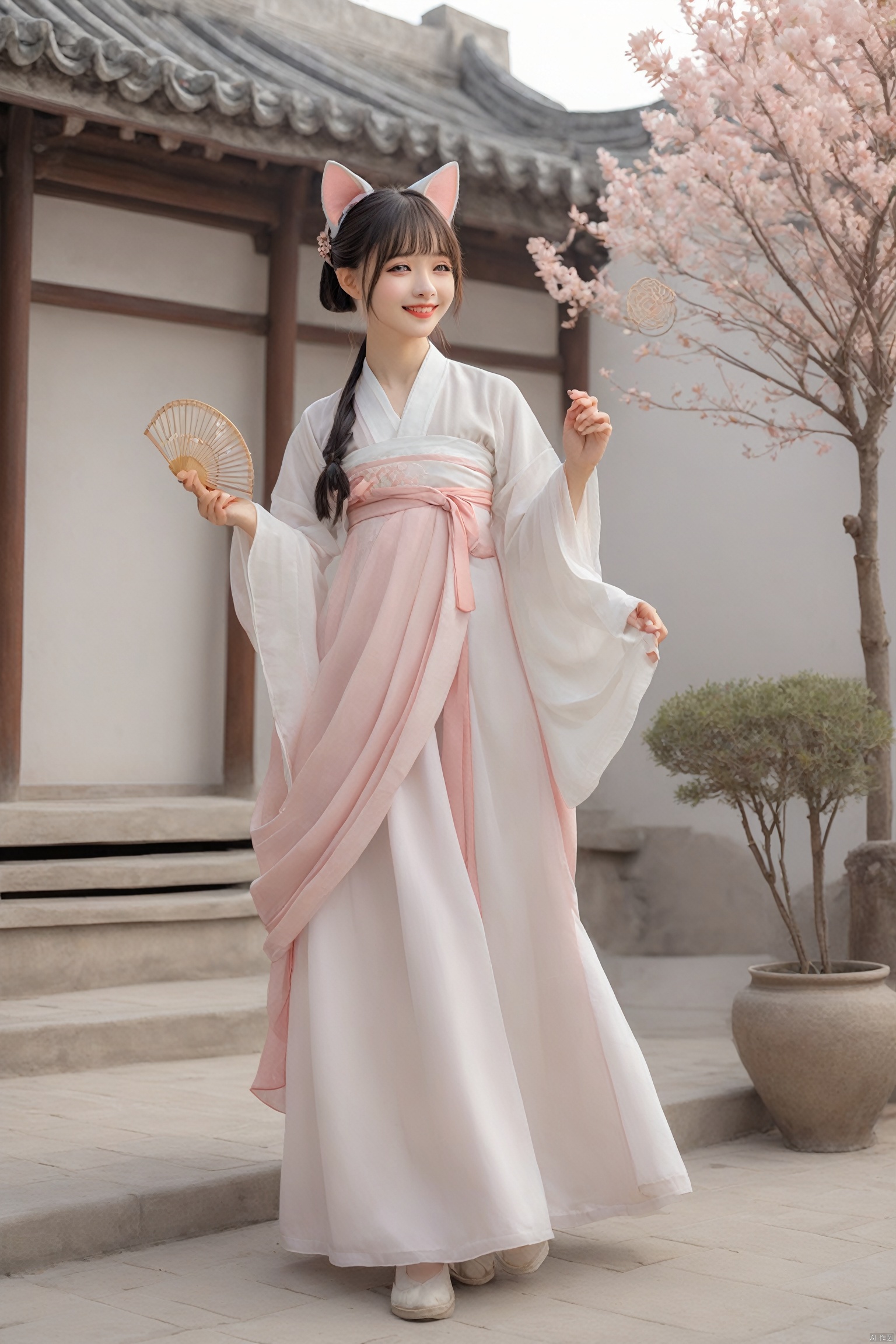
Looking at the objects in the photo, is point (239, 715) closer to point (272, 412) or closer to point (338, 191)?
point (272, 412)

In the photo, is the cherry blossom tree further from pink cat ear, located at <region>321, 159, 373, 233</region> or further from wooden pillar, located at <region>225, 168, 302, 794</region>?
pink cat ear, located at <region>321, 159, 373, 233</region>

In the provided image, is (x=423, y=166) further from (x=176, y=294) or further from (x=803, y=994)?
(x=803, y=994)

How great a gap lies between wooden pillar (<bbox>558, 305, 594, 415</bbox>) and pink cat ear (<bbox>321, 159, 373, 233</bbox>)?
454cm

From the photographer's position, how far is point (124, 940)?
573 centimetres

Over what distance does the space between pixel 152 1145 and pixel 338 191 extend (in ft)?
7.98

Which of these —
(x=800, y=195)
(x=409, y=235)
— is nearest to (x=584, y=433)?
(x=409, y=235)

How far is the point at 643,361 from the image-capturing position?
7.52 metres

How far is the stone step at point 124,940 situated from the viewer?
18.0 feet

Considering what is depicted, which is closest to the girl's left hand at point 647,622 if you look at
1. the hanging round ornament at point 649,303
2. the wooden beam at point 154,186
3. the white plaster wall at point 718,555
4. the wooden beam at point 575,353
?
the hanging round ornament at point 649,303

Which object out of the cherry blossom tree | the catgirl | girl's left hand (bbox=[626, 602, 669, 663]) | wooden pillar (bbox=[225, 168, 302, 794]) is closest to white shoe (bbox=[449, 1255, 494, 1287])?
the catgirl

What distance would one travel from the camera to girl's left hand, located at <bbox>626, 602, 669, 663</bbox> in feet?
9.99

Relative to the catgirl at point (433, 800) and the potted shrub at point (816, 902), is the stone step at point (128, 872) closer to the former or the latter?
the potted shrub at point (816, 902)

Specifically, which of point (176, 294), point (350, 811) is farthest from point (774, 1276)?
point (176, 294)

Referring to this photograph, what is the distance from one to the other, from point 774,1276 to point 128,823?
3764 mm
